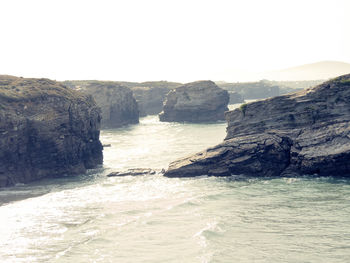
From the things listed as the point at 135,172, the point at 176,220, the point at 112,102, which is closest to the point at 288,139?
the point at 176,220

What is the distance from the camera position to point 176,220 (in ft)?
103

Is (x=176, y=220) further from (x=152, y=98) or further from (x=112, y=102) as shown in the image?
(x=152, y=98)

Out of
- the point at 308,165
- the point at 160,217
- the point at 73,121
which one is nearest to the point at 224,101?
the point at 73,121

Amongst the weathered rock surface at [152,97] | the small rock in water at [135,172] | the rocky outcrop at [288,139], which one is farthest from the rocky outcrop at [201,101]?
the rocky outcrop at [288,139]

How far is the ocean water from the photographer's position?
25.0 m

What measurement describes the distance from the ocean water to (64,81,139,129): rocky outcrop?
71087 millimetres

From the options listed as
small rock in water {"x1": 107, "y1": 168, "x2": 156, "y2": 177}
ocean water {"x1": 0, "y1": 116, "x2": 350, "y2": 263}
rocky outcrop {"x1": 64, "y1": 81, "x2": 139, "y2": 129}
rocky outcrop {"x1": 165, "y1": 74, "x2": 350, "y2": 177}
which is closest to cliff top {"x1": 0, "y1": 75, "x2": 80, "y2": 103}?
ocean water {"x1": 0, "y1": 116, "x2": 350, "y2": 263}

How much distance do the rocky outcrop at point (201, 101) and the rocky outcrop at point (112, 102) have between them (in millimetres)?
15162

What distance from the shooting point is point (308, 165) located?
4134cm

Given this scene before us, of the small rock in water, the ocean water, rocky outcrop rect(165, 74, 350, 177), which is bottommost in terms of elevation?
the ocean water

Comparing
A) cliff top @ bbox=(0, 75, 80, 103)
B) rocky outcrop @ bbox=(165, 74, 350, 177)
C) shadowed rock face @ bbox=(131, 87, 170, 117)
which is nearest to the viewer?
rocky outcrop @ bbox=(165, 74, 350, 177)

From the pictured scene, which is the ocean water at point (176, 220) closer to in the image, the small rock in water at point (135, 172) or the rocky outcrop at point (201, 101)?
the small rock in water at point (135, 172)

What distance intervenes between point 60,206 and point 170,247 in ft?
51.2

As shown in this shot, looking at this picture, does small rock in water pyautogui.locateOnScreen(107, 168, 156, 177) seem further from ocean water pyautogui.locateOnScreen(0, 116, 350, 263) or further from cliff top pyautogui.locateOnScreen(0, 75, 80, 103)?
cliff top pyautogui.locateOnScreen(0, 75, 80, 103)
